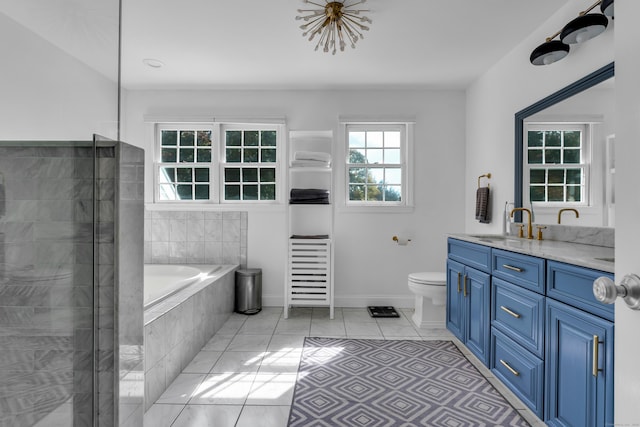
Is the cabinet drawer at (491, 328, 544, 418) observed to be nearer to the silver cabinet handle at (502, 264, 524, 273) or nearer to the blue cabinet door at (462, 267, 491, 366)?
Result: the blue cabinet door at (462, 267, 491, 366)

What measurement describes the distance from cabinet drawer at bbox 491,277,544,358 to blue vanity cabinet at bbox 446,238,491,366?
10 centimetres

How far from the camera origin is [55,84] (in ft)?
1.77

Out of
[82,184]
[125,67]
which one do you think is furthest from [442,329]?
[125,67]

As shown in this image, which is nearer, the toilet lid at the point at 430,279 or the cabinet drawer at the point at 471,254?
the cabinet drawer at the point at 471,254

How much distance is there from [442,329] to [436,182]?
1.54m

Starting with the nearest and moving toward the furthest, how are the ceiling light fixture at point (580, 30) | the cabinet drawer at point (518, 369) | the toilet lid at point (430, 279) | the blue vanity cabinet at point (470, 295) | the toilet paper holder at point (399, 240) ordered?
1. the cabinet drawer at point (518, 369)
2. the ceiling light fixture at point (580, 30)
3. the blue vanity cabinet at point (470, 295)
4. the toilet lid at point (430, 279)
5. the toilet paper holder at point (399, 240)

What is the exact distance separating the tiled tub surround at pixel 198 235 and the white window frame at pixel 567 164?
266cm

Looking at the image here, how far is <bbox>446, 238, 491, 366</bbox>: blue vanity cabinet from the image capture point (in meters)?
2.16

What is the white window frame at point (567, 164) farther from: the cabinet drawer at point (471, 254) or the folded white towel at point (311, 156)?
the folded white towel at point (311, 156)

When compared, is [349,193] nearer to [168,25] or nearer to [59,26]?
[168,25]

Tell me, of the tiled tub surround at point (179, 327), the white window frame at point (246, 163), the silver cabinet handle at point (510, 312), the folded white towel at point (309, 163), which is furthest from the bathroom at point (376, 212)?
the silver cabinet handle at point (510, 312)

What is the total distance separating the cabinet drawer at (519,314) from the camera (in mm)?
1631

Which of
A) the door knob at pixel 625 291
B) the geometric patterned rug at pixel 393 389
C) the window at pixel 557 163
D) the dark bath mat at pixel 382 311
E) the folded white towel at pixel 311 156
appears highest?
the folded white towel at pixel 311 156

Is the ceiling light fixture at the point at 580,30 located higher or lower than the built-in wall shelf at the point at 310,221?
higher
